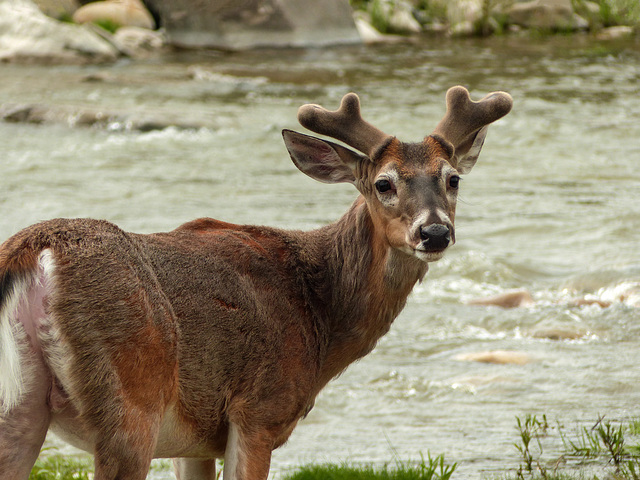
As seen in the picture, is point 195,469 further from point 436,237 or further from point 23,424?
point 436,237

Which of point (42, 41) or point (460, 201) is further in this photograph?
point (42, 41)

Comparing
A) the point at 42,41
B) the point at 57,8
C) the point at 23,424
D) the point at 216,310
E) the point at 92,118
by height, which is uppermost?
the point at 57,8

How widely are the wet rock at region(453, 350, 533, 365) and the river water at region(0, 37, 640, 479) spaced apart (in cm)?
6

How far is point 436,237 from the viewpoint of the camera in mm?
4391

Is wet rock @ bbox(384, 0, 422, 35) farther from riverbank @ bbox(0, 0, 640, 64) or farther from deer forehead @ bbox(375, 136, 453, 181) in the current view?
deer forehead @ bbox(375, 136, 453, 181)

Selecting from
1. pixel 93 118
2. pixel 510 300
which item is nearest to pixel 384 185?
pixel 510 300

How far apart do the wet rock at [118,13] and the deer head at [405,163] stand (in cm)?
2296

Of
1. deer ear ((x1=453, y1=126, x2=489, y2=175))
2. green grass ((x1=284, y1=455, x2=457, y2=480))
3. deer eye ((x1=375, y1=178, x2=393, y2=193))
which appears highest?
deer ear ((x1=453, y1=126, x2=489, y2=175))

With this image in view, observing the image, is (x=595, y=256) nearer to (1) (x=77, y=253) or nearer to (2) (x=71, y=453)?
(2) (x=71, y=453)

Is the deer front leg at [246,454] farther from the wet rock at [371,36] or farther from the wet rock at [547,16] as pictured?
the wet rock at [547,16]

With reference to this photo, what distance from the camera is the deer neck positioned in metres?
4.85

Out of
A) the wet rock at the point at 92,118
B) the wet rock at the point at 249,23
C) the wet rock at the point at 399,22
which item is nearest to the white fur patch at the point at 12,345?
the wet rock at the point at 92,118

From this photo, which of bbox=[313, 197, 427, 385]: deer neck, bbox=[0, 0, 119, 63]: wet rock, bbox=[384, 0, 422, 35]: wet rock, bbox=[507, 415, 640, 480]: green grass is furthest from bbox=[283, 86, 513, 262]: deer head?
bbox=[384, 0, 422, 35]: wet rock

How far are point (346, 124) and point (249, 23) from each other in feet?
72.9
